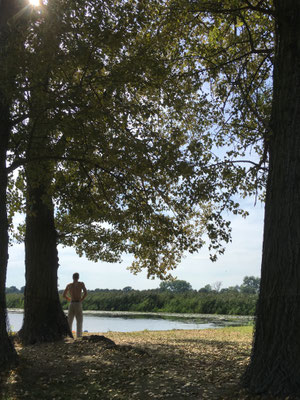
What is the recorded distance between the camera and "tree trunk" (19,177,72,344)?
1191 centimetres

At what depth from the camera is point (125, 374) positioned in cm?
757

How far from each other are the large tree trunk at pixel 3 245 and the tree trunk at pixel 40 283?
3.00 m

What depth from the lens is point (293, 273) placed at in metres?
6.23

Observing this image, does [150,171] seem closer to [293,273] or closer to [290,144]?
[290,144]

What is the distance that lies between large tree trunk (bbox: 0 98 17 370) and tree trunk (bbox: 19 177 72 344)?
3.00 meters

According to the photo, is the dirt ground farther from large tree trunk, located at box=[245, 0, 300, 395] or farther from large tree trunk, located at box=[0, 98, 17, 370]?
large tree trunk, located at box=[245, 0, 300, 395]

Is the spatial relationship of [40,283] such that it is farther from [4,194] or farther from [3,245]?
[4,194]

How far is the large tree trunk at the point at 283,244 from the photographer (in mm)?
6121

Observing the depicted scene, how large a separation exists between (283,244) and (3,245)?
18.4 feet

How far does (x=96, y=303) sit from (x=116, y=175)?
31538 millimetres

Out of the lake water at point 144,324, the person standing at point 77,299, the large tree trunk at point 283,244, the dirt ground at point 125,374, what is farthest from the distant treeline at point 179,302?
the large tree trunk at point 283,244

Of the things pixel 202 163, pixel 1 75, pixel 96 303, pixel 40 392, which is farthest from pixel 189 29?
pixel 96 303

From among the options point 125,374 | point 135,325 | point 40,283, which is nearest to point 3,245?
point 125,374

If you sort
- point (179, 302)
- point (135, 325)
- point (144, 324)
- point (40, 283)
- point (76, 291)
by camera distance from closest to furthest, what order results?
1. point (40, 283)
2. point (76, 291)
3. point (135, 325)
4. point (144, 324)
5. point (179, 302)
